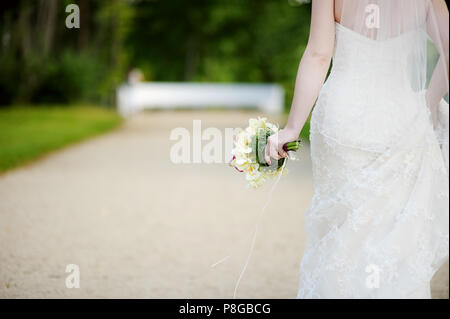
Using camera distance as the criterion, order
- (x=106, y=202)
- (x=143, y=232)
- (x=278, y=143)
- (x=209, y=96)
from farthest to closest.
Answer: (x=209, y=96) < (x=106, y=202) < (x=143, y=232) < (x=278, y=143)

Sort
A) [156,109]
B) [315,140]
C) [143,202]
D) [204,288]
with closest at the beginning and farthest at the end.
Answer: [315,140]
[204,288]
[143,202]
[156,109]

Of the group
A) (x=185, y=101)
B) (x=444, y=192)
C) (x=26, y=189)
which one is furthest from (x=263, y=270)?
(x=185, y=101)

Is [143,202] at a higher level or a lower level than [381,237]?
lower

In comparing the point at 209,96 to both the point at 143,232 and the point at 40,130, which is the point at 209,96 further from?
the point at 143,232

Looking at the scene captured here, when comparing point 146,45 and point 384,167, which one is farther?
point 146,45

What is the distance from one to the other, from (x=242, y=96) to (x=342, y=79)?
86.2ft

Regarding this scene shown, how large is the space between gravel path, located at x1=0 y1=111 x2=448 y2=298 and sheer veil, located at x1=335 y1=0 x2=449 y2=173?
2.07 meters

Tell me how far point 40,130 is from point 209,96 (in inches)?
608

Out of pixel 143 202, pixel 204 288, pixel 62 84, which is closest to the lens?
pixel 204 288

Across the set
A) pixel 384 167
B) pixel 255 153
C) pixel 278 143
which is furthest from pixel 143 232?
pixel 384 167

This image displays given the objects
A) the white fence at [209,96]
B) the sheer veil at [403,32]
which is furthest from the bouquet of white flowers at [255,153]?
→ the white fence at [209,96]

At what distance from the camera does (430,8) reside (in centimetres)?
234

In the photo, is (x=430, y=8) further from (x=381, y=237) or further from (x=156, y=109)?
(x=156, y=109)

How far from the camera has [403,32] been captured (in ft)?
7.78
